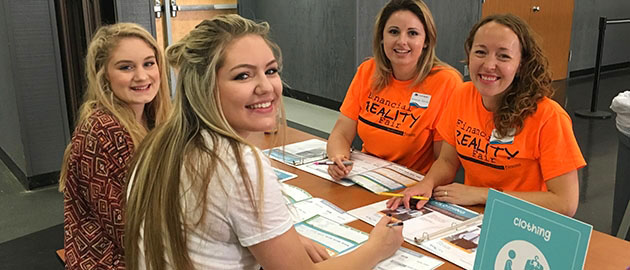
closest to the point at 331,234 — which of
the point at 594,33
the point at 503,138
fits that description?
the point at 503,138

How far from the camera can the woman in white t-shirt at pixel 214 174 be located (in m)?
1.02

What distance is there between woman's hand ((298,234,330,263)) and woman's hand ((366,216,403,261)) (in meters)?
0.11

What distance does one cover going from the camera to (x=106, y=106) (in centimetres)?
168

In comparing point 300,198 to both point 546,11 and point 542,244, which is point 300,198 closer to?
point 542,244

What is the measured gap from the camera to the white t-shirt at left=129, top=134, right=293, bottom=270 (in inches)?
39.8

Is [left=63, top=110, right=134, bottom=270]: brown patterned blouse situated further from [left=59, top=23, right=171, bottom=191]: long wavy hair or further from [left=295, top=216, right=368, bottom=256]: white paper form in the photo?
[left=295, top=216, right=368, bottom=256]: white paper form

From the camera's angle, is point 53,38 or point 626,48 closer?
point 53,38

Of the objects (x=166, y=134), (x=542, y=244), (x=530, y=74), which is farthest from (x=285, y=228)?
(x=530, y=74)

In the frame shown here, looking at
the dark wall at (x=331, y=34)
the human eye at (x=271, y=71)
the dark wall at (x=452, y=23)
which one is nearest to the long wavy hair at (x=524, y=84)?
the human eye at (x=271, y=71)

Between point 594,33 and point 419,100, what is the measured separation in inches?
255

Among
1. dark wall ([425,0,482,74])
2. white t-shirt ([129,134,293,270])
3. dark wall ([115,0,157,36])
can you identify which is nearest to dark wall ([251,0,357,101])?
dark wall ([425,0,482,74])

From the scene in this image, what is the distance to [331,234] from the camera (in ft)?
Result: 4.80

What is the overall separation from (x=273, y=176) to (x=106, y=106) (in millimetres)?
845

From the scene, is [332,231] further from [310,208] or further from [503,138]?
[503,138]
